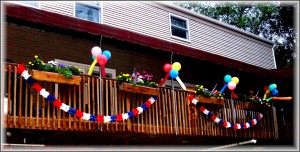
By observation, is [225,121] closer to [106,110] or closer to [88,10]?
[106,110]

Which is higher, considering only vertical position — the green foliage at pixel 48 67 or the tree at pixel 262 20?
the tree at pixel 262 20

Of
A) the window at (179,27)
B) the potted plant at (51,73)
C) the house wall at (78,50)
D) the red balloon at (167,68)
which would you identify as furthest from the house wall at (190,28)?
the potted plant at (51,73)

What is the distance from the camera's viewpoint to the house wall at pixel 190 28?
15.0 metres

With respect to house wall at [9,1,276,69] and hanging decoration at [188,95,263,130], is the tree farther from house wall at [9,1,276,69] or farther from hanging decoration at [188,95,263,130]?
hanging decoration at [188,95,263,130]

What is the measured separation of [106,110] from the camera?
9625 millimetres

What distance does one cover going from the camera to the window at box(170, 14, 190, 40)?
17312 mm

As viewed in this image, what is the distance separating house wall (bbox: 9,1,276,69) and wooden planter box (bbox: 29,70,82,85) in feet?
16.7

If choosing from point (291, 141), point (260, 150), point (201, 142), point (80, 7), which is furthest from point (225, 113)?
point (80, 7)

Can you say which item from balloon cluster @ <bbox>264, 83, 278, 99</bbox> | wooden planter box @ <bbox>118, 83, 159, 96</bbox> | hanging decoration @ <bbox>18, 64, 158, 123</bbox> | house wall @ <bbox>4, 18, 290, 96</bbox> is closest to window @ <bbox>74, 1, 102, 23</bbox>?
house wall @ <bbox>4, 18, 290, 96</bbox>

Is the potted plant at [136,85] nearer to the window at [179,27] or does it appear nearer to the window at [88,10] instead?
the window at [88,10]

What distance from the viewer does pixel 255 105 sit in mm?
14227

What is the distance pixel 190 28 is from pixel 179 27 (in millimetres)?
659

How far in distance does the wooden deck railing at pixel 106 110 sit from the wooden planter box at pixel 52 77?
0.79ft

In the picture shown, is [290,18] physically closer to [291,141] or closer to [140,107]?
[291,141]
